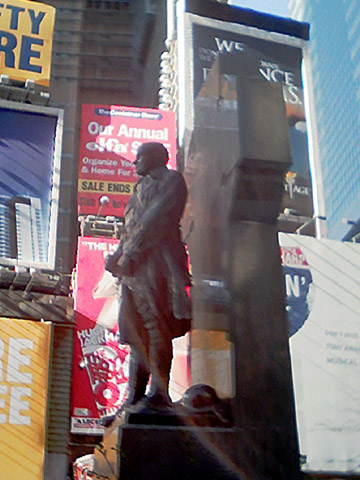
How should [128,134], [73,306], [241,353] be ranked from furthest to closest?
[128,134] < [73,306] < [241,353]

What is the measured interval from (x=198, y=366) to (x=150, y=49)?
80.5ft

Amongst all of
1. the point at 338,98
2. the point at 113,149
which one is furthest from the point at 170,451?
the point at 338,98

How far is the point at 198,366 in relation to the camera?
626 centimetres

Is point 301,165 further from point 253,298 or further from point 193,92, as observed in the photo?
point 253,298

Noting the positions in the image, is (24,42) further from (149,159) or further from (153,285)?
(153,285)

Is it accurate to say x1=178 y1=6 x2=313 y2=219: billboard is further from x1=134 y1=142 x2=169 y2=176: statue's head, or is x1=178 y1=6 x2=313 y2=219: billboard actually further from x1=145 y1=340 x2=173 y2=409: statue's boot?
x1=145 y1=340 x2=173 y2=409: statue's boot

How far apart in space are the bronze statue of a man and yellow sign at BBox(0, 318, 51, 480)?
11.5 m

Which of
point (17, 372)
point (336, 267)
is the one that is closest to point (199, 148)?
point (17, 372)

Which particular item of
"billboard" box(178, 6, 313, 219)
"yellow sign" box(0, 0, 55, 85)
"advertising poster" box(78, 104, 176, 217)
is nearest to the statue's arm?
"advertising poster" box(78, 104, 176, 217)

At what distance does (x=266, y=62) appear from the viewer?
22469 millimetres

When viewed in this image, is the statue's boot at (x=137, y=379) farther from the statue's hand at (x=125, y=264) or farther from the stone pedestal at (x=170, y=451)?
the statue's hand at (x=125, y=264)

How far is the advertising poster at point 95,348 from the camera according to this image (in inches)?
654

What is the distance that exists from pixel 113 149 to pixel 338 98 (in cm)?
3718

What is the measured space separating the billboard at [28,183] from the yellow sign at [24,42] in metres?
1.49
